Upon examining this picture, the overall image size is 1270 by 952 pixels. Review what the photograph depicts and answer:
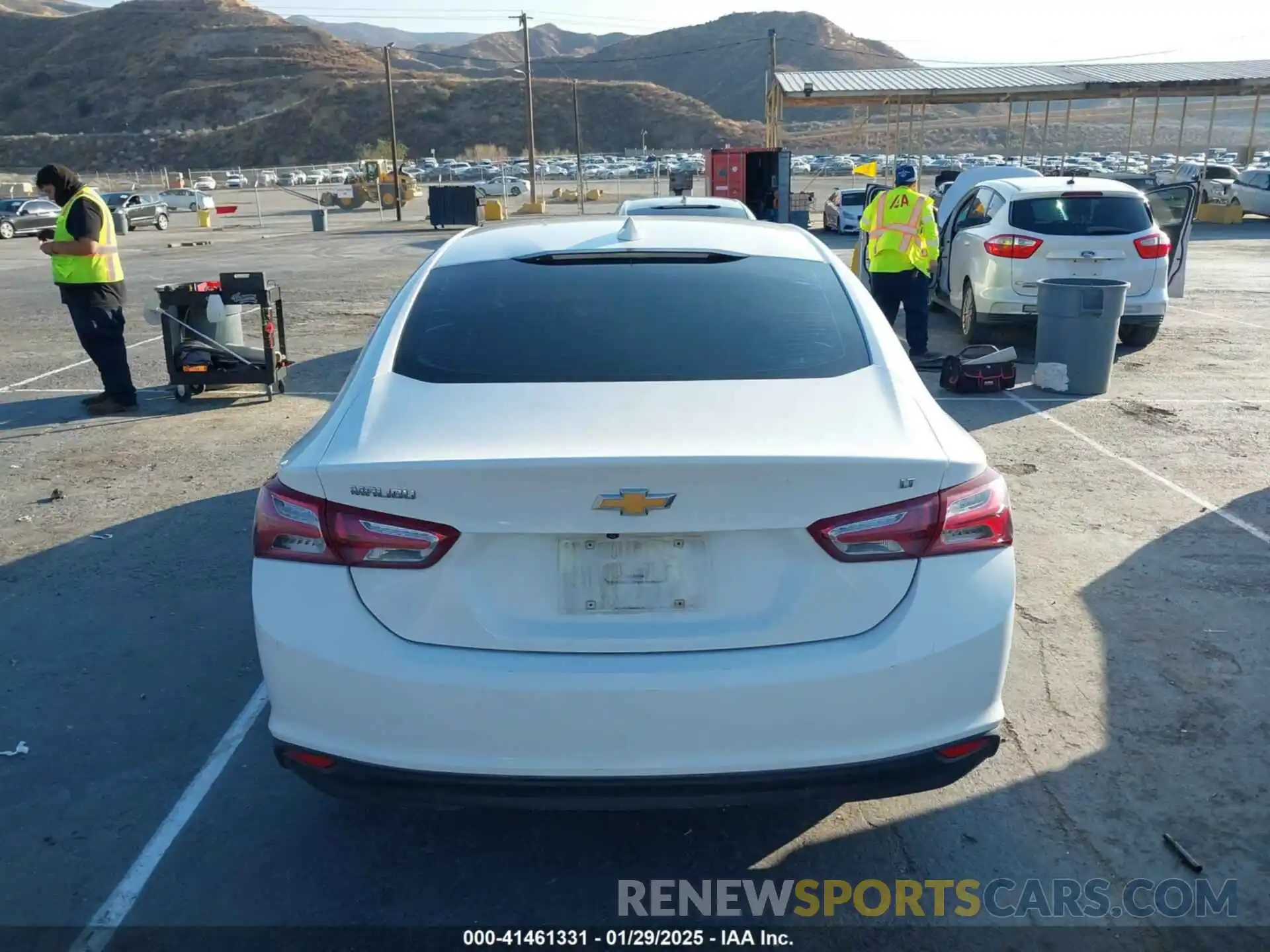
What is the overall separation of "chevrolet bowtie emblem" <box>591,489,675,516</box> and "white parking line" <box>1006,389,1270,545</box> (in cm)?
443

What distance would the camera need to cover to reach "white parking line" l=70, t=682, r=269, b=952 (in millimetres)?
2840

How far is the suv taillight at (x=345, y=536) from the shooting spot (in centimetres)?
253

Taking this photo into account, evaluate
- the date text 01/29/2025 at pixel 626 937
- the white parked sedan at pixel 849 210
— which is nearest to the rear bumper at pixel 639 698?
the date text 01/29/2025 at pixel 626 937

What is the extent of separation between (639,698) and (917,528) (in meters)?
0.78

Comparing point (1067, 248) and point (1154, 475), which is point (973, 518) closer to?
point (1154, 475)

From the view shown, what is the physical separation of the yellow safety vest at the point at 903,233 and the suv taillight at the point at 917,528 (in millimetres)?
7597

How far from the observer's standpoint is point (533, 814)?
10.9ft

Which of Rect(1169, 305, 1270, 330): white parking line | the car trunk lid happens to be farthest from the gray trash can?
the car trunk lid

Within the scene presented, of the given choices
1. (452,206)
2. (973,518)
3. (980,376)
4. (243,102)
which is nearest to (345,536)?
(973,518)

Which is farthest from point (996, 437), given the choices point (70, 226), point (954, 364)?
point (70, 226)

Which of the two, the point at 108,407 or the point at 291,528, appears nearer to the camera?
the point at 291,528

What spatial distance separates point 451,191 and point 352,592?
3456 centimetres

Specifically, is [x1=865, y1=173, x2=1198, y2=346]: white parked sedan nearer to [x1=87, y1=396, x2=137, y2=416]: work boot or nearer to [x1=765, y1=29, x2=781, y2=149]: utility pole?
[x1=87, y1=396, x2=137, y2=416]: work boot

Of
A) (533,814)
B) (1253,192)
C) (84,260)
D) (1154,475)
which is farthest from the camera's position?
(1253,192)
